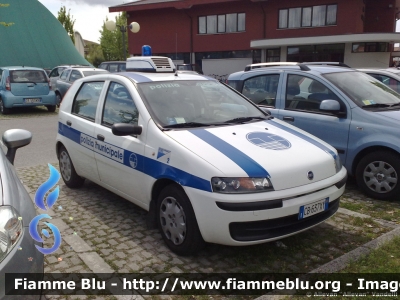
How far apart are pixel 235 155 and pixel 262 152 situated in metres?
0.28

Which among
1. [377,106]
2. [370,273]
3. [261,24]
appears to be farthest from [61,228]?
[261,24]

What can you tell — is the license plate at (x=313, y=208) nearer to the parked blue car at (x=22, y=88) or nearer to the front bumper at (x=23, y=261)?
the front bumper at (x=23, y=261)

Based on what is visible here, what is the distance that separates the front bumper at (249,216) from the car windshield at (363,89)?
2618 millimetres

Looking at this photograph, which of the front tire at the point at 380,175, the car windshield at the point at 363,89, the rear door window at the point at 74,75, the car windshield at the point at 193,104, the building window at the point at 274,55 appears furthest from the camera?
the building window at the point at 274,55

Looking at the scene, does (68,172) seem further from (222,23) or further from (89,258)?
(222,23)

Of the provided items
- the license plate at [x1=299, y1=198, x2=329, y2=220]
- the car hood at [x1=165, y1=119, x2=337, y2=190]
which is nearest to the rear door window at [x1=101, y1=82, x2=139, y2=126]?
the car hood at [x1=165, y1=119, x2=337, y2=190]

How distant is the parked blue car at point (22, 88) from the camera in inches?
576

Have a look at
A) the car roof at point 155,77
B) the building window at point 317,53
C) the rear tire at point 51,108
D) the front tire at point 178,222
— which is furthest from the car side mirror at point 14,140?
the building window at point 317,53

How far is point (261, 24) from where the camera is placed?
96.4ft

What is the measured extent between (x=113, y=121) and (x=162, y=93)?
2.27ft

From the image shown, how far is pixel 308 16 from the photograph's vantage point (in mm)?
27469

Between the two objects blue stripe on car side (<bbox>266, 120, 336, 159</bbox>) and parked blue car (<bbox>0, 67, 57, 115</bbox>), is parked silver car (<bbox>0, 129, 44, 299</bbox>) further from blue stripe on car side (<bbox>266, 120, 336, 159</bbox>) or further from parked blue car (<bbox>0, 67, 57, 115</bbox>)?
parked blue car (<bbox>0, 67, 57, 115</bbox>)

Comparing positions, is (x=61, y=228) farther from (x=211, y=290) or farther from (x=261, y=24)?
(x=261, y=24)

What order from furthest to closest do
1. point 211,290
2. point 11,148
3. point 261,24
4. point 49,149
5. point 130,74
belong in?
1. point 261,24
2. point 49,149
3. point 130,74
4. point 11,148
5. point 211,290
